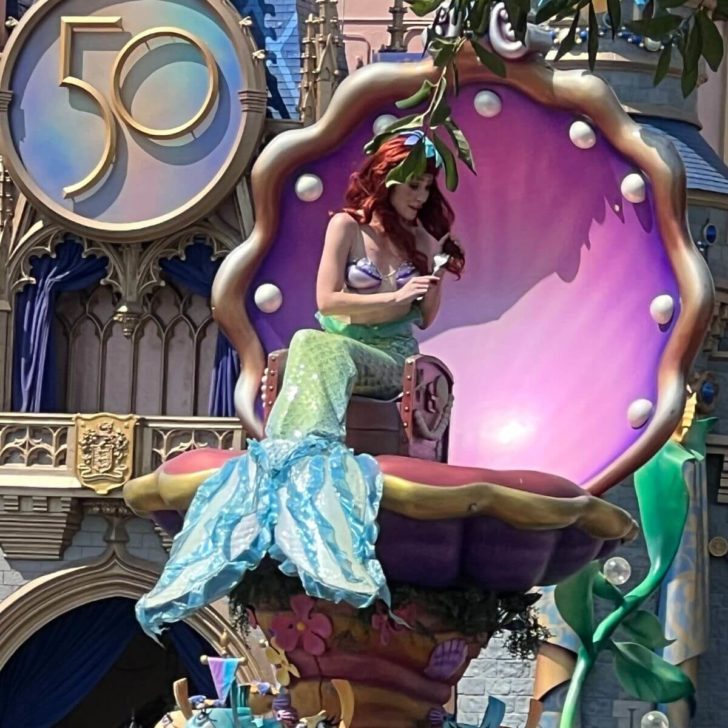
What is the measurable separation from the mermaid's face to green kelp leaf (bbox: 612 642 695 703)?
524 cm

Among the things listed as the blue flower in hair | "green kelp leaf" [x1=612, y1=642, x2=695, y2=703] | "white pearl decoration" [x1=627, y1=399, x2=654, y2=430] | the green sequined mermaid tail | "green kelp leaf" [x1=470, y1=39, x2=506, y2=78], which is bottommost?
"green kelp leaf" [x1=612, y1=642, x2=695, y2=703]

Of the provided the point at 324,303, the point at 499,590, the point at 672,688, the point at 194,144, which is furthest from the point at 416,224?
the point at 194,144

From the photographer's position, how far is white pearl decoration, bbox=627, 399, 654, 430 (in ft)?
34.0

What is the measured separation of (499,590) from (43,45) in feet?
37.4

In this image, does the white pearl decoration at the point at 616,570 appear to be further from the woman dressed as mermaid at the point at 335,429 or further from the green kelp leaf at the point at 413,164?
the green kelp leaf at the point at 413,164

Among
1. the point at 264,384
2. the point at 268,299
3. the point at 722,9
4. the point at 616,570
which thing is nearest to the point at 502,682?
the point at 616,570

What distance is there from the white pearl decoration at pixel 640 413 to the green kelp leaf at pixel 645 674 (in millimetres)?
4633

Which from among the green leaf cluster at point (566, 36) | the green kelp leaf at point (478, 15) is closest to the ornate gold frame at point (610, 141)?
the green leaf cluster at point (566, 36)

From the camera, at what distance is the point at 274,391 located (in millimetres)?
9961

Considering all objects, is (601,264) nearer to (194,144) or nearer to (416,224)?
(416,224)

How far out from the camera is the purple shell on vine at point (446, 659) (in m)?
9.91

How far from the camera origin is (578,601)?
47.5ft

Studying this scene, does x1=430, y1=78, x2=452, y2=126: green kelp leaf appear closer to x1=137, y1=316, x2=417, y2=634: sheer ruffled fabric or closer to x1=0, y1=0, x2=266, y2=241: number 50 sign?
x1=137, y1=316, x2=417, y2=634: sheer ruffled fabric

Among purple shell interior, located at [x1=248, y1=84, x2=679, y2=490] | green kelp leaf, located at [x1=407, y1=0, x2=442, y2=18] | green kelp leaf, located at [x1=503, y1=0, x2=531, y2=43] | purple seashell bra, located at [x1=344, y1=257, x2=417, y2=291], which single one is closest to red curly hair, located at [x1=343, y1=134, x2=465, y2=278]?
purple seashell bra, located at [x1=344, y1=257, x2=417, y2=291]
